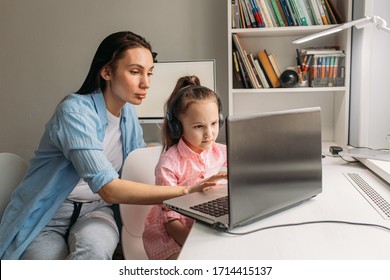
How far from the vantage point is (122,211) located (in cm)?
120

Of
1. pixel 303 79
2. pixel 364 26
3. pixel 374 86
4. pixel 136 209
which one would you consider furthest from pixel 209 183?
pixel 303 79

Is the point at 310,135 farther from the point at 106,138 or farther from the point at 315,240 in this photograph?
the point at 106,138

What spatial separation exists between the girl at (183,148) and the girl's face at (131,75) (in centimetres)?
12

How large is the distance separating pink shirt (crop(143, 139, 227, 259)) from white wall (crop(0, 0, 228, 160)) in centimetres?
111

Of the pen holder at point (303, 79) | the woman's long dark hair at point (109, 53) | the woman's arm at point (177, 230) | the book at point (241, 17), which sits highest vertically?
the book at point (241, 17)

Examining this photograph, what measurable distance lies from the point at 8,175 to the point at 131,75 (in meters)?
0.52

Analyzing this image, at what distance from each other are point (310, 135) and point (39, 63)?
197cm

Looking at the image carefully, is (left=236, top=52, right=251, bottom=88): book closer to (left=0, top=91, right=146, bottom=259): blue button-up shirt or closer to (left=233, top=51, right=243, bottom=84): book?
(left=233, top=51, right=243, bottom=84): book

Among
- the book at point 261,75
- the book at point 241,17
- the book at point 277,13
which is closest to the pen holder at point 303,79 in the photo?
the book at point 261,75

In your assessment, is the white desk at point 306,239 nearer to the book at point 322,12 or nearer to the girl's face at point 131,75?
the girl's face at point 131,75

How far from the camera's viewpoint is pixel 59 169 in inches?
44.5

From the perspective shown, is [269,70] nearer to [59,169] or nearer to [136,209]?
[136,209]

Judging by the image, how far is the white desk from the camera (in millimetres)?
671

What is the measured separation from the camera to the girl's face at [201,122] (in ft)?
3.62
